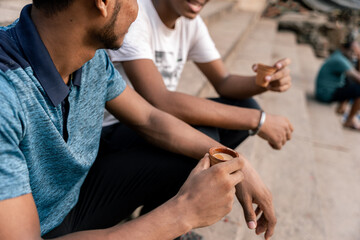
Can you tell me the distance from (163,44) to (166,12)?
204mm

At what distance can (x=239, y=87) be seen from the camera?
221 centimetres

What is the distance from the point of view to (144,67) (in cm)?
178

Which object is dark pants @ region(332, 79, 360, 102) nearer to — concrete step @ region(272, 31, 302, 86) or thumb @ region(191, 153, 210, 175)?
concrete step @ region(272, 31, 302, 86)

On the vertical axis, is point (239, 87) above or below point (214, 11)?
above

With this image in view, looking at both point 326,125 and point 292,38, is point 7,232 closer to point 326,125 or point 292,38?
point 326,125

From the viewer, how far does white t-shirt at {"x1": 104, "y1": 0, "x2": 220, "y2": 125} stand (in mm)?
1780

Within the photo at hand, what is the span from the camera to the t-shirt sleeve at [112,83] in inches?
55.4

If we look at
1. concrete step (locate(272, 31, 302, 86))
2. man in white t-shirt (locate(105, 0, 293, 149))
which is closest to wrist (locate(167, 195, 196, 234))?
man in white t-shirt (locate(105, 0, 293, 149))

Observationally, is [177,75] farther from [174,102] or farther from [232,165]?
[232,165]

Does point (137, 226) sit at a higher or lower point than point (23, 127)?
lower

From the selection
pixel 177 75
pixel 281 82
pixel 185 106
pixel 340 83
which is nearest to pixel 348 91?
pixel 340 83

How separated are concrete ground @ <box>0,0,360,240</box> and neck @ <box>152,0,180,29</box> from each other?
42.5 inches

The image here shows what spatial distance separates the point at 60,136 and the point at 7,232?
1.16 feet

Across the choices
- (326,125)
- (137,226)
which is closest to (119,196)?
(137,226)
